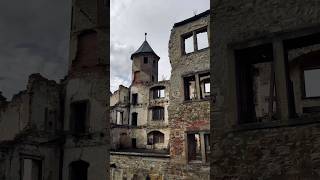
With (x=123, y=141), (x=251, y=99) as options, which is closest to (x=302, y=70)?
(x=251, y=99)

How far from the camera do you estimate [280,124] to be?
6859mm

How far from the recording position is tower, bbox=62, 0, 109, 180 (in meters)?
15.4

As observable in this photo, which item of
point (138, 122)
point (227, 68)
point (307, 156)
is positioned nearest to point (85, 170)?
point (227, 68)

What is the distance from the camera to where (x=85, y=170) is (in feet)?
52.8

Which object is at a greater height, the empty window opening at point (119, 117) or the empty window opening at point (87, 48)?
the empty window opening at point (87, 48)

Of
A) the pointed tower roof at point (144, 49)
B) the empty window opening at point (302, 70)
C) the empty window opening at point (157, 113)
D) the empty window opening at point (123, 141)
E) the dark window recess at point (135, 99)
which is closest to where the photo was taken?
the empty window opening at point (302, 70)

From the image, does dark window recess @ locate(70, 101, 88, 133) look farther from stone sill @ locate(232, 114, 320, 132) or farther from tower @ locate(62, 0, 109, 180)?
stone sill @ locate(232, 114, 320, 132)

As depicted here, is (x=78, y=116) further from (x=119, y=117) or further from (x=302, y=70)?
(x=119, y=117)

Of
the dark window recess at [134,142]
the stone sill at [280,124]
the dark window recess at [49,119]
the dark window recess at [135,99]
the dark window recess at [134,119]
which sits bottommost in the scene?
the dark window recess at [134,142]

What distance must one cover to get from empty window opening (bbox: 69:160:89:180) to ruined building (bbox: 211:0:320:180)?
9.60m

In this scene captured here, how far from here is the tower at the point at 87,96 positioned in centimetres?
1545

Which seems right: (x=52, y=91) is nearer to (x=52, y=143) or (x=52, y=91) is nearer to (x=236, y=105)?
(x=52, y=143)

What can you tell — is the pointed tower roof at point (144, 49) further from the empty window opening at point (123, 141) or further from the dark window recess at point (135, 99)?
the empty window opening at point (123, 141)

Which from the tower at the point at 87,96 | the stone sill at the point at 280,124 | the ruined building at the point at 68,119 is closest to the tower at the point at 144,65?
the tower at the point at 87,96
